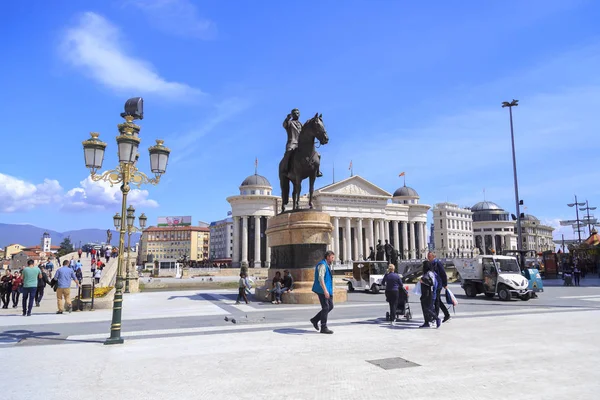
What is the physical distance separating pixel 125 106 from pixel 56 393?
7233 millimetres

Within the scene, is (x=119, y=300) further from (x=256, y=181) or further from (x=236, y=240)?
(x=256, y=181)

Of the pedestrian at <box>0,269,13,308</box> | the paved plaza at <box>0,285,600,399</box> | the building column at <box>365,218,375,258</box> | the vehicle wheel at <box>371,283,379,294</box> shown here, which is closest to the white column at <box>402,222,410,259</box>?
the building column at <box>365,218,375,258</box>

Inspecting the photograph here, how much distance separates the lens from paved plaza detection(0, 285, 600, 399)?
514 cm

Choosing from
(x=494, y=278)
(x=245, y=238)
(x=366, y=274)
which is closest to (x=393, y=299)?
(x=494, y=278)

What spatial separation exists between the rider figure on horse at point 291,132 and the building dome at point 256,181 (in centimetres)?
7533


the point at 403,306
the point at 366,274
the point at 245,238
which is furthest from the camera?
the point at 245,238

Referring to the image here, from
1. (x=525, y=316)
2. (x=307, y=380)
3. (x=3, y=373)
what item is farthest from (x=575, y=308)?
(x=3, y=373)

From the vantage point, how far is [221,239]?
15850 cm

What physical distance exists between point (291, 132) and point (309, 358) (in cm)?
1175

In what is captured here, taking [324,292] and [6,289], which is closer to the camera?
[324,292]

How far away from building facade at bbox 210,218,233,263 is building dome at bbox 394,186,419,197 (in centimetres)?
6199

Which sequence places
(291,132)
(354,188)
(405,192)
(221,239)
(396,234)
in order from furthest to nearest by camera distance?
(221,239) → (405,192) → (396,234) → (354,188) → (291,132)

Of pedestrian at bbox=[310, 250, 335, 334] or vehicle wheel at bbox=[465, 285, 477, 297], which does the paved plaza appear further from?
vehicle wheel at bbox=[465, 285, 477, 297]

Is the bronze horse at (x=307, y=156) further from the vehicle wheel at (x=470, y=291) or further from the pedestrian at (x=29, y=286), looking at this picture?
the pedestrian at (x=29, y=286)
